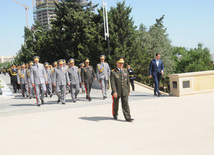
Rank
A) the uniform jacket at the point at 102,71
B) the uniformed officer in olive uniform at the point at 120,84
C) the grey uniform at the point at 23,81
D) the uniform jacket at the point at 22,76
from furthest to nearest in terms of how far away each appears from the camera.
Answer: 1. the grey uniform at the point at 23,81
2. the uniform jacket at the point at 22,76
3. the uniform jacket at the point at 102,71
4. the uniformed officer in olive uniform at the point at 120,84

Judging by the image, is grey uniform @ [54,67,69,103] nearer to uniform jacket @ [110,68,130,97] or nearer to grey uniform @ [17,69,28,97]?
uniform jacket @ [110,68,130,97]

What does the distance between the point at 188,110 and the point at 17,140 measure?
4712 millimetres

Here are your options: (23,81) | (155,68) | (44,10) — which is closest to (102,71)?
(155,68)

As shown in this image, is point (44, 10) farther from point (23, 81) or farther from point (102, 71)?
point (102, 71)

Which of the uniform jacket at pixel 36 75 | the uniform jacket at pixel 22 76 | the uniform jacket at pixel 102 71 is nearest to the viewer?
the uniform jacket at pixel 36 75

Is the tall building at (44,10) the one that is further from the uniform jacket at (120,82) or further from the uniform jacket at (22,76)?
the uniform jacket at (120,82)

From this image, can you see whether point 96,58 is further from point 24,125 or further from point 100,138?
point 100,138

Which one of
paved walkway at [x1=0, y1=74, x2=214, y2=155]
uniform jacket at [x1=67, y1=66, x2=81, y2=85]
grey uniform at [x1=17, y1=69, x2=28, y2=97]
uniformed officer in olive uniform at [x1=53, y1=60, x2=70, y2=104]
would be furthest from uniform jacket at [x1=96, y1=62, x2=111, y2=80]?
grey uniform at [x1=17, y1=69, x2=28, y2=97]

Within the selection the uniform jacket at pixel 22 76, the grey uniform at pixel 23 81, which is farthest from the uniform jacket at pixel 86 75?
the grey uniform at pixel 23 81

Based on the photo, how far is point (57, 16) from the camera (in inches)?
1123

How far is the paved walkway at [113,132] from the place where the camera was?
4355 mm

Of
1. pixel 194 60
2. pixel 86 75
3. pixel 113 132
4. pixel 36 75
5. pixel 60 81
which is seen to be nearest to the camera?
pixel 113 132

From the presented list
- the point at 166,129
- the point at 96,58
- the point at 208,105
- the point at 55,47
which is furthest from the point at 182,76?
the point at 55,47

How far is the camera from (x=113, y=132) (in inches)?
214
